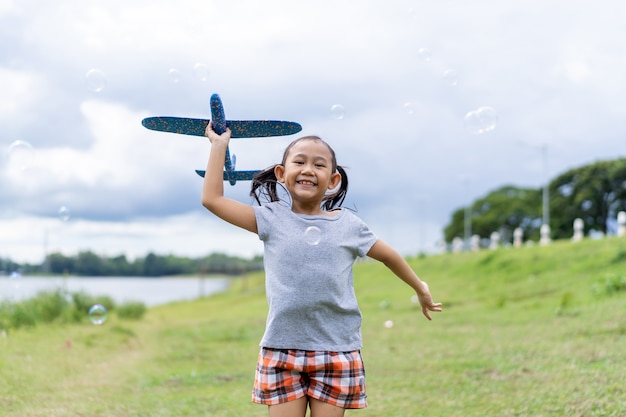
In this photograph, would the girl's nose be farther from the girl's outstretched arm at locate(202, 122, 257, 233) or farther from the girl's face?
the girl's outstretched arm at locate(202, 122, 257, 233)

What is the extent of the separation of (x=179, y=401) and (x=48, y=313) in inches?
296

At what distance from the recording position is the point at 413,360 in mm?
8625

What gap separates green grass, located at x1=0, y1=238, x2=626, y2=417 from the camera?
19.5ft

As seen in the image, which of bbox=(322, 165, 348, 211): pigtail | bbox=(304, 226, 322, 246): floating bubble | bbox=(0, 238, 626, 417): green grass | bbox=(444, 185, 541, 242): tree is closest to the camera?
bbox=(304, 226, 322, 246): floating bubble

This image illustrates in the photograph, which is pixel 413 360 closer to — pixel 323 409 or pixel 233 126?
pixel 323 409

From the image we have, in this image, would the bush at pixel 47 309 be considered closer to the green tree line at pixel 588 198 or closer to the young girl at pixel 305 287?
the young girl at pixel 305 287

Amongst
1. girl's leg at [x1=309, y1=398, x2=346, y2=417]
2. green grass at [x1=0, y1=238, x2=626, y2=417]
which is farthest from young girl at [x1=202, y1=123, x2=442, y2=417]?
green grass at [x1=0, y1=238, x2=626, y2=417]

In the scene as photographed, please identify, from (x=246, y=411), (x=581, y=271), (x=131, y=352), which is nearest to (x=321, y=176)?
(x=246, y=411)

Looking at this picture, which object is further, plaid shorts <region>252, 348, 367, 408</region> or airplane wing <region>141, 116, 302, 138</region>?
airplane wing <region>141, 116, 302, 138</region>

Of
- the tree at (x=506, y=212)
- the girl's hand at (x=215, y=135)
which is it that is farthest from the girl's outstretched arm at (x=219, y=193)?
the tree at (x=506, y=212)

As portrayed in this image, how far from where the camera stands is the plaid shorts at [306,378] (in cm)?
318

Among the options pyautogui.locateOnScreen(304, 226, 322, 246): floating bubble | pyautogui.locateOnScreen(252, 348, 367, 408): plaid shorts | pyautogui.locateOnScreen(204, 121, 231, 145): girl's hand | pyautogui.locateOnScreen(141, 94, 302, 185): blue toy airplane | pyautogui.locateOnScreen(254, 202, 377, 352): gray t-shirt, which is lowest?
pyautogui.locateOnScreen(252, 348, 367, 408): plaid shorts

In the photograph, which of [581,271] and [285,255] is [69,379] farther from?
[581,271]

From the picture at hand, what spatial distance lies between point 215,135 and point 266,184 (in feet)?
1.40
